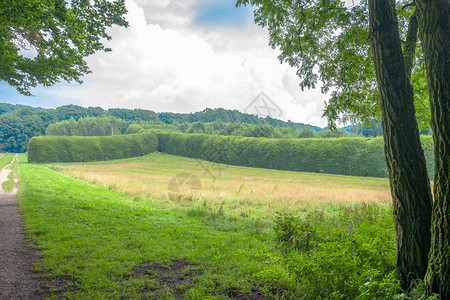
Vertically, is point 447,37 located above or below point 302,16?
Answer: below

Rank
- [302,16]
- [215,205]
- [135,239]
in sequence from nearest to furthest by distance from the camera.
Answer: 1. [135,239]
2. [302,16]
3. [215,205]

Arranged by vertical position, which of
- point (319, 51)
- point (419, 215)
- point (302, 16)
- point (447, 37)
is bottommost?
point (419, 215)

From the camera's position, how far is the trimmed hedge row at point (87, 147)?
46969mm

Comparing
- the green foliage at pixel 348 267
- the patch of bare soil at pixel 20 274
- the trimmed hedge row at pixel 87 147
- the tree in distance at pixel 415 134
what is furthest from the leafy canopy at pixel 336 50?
the trimmed hedge row at pixel 87 147

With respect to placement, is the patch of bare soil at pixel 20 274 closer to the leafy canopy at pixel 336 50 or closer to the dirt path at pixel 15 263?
the dirt path at pixel 15 263

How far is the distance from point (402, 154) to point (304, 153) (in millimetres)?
38792

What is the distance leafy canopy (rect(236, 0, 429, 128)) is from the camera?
7.20 metres

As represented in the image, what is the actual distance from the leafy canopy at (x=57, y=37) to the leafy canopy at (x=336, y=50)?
6858 millimetres

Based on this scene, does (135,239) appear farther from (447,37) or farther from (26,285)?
(447,37)

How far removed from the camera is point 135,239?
6.45 metres

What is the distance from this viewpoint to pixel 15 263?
4.65m

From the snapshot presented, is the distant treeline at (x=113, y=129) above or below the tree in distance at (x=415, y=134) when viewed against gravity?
above

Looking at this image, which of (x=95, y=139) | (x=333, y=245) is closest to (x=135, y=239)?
(x=333, y=245)

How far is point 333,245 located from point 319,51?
21.9ft
